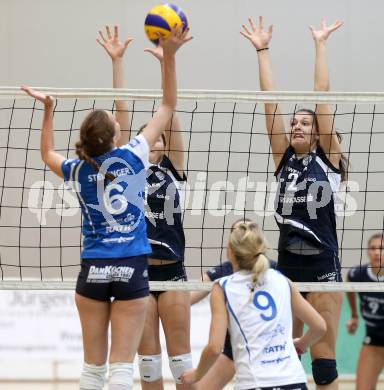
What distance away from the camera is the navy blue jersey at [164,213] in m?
5.72

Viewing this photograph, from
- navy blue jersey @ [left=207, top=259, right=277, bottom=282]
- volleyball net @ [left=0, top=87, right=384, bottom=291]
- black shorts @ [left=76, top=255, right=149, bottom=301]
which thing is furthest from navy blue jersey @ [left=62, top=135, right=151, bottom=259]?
volleyball net @ [left=0, top=87, right=384, bottom=291]

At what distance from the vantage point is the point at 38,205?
10.0m

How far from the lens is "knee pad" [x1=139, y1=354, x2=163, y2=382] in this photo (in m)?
5.63

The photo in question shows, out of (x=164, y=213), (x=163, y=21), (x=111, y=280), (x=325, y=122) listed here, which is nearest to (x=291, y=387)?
(x=111, y=280)

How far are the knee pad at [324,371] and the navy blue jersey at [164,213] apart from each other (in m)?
1.14

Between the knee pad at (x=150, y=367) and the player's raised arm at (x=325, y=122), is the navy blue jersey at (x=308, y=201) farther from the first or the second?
the knee pad at (x=150, y=367)

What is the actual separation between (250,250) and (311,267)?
1.56 meters

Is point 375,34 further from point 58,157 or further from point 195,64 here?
point 58,157

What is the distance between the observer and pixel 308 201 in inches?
223

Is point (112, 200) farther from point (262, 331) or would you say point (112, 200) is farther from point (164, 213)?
point (164, 213)

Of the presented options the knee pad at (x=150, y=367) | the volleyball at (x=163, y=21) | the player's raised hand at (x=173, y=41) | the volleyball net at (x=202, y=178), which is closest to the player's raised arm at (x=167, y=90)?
the player's raised hand at (x=173, y=41)

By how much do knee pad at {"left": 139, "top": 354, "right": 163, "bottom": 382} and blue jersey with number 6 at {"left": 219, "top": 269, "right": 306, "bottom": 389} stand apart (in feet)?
4.86

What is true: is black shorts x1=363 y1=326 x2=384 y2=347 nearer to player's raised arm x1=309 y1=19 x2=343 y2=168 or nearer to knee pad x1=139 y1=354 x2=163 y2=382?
player's raised arm x1=309 y1=19 x2=343 y2=168

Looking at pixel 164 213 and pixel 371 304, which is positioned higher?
pixel 164 213
